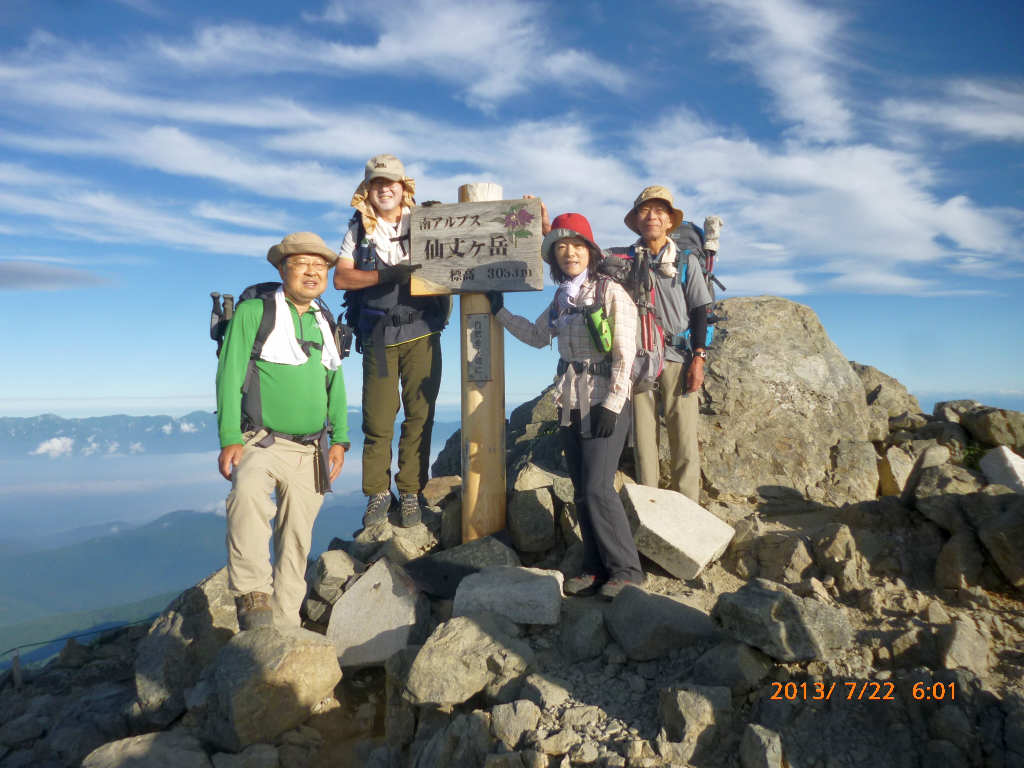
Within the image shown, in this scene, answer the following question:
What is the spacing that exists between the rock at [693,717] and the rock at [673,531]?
1793mm

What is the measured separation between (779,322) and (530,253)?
4.27 metres

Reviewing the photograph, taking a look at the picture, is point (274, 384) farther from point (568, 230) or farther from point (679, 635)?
point (679, 635)

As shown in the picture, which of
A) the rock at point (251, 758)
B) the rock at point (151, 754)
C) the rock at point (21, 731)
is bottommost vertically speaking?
the rock at point (21, 731)

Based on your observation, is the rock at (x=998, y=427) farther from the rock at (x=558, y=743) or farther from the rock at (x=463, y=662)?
the rock at (x=558, y=743)

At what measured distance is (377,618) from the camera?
18.3 ft

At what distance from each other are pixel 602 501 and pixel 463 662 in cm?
172

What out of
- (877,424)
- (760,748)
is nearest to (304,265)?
(760,748)

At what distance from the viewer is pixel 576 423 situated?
5.22 metres

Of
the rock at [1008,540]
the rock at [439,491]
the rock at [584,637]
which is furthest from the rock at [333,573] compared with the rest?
the rock at [1008,540]

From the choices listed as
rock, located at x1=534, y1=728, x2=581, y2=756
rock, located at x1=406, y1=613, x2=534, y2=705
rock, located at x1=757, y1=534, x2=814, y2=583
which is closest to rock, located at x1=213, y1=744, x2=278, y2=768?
rock, located at x1=406, y1=613, x2=534, y2=705

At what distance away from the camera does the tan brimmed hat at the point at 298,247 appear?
5.27 m

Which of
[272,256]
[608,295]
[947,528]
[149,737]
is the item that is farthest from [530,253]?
[149,737]

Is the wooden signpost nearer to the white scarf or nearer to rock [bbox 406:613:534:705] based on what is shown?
the white scarf

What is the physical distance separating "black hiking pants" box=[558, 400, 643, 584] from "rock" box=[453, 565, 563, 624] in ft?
1.62
